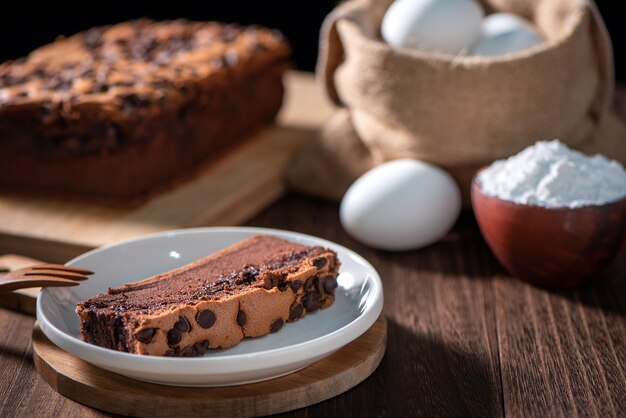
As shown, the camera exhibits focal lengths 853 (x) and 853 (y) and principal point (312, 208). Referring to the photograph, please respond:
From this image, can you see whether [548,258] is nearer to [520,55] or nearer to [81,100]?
[520,55]

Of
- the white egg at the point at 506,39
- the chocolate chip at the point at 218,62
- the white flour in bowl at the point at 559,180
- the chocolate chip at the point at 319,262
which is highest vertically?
the white egg at the point at 506,39

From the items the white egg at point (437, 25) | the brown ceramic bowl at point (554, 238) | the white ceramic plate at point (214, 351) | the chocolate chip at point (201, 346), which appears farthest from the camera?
the white egg at point (437, 25)

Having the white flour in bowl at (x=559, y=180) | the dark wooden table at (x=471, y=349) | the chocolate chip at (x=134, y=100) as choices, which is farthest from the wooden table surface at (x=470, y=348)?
the chocolate chip at (x=134, y=100)

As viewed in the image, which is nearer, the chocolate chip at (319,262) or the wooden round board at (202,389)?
the wooden round board at (202,389)

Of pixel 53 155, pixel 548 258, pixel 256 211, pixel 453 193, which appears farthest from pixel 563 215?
pixel 53 155

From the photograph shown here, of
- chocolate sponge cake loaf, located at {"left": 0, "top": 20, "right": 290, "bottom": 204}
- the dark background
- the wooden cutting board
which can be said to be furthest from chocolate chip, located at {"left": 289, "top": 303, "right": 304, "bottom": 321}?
the dark background

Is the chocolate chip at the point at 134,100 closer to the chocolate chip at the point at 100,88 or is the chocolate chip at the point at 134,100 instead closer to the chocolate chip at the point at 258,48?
the chocolate chip at the point at 100,88

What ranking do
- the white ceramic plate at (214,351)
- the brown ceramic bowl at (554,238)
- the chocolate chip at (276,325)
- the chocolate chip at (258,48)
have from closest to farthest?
1. the white ceramic plate at (214,351)
2. the chocolate chip at (276,325)
3. the brown ceramic bowl at (554,238)
4. the chocolate chip at (258,48)

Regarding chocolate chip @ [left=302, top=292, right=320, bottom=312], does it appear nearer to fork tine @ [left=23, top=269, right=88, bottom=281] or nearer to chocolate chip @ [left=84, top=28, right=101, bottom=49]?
fork tine @ [left=23, top=269, right=88, bottom=281]
